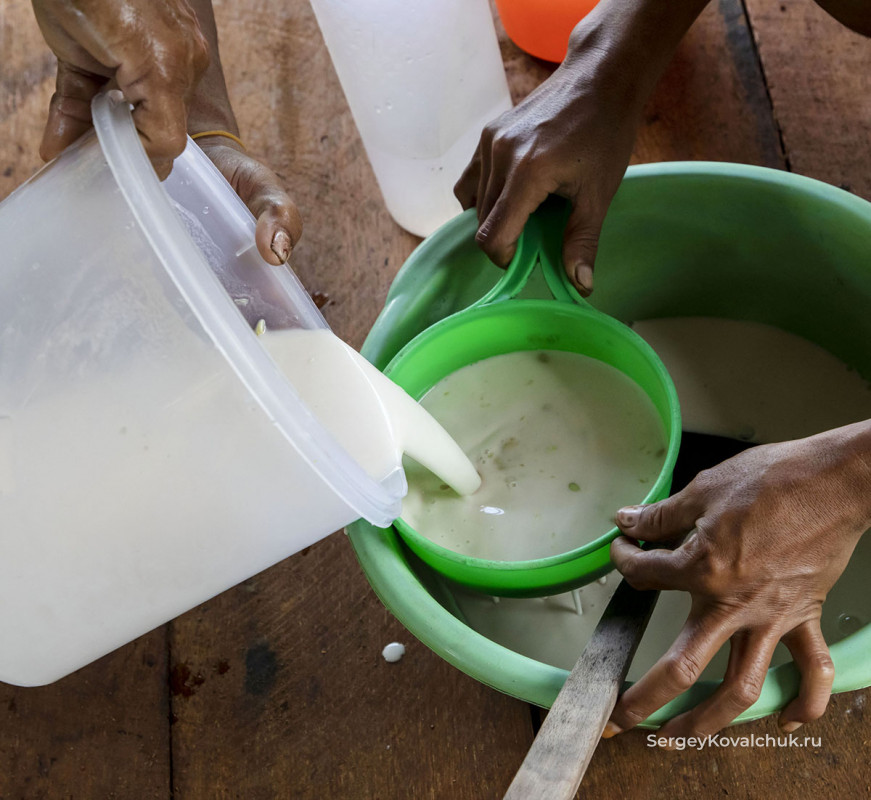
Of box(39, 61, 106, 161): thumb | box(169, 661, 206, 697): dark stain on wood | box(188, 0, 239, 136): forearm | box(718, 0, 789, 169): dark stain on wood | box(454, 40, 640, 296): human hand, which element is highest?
box(39, 61, 106, 161): thumb

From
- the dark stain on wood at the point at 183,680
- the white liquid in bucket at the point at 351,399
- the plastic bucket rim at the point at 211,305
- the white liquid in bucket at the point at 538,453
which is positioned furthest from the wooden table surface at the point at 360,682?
the plastic bucket rim at the point at 211,305

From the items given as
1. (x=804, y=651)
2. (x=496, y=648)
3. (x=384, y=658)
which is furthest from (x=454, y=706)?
(x=804, y=651)

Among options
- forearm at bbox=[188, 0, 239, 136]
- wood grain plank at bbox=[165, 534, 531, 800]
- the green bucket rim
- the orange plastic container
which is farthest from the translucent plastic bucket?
the orange plastic container

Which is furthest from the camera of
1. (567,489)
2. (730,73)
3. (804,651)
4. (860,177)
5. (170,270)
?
(730,73)

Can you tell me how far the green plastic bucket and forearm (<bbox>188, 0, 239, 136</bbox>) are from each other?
296mm

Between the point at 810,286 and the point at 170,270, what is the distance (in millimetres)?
639

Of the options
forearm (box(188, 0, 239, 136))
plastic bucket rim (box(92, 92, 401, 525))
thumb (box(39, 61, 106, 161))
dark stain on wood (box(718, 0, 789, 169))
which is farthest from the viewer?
dark stain on wood (box(718, 0, 789, 169))

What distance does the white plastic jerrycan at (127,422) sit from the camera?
1.60 feet

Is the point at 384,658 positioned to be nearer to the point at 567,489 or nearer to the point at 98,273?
the point at 567,489

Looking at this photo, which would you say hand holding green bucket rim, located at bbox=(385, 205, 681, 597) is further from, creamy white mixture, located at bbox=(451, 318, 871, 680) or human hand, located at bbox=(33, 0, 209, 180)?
human hand, located at bbox=(33, 0, 209, 180)

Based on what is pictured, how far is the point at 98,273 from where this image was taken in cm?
52

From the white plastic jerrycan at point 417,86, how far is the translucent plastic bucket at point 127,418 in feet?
1.41

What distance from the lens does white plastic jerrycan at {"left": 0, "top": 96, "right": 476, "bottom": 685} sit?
1.60 feet

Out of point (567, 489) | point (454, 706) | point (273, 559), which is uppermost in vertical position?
point (273, 559)
